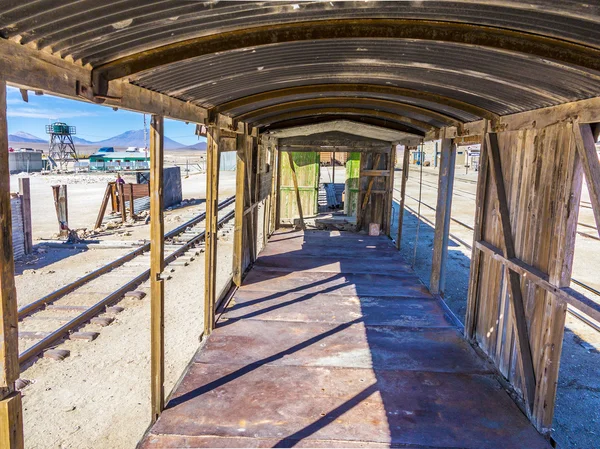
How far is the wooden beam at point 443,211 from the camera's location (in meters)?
7.42

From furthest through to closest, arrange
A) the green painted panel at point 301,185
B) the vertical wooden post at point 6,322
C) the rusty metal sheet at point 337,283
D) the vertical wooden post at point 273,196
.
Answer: the green painted panel at point 301,185, the vertical wooden post at point 273,196, the rusty metal sheet at point 337,283, the vertical wooden post at point 6,322

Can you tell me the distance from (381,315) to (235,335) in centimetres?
228

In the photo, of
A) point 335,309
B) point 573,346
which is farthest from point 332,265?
point 573,346

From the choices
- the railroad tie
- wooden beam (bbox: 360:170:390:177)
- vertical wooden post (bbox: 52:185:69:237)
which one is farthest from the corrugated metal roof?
vertical wooden post (bbox: 52:185:69:237)

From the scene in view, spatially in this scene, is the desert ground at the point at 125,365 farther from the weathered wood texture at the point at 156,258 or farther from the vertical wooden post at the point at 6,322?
the vertical wooden post at the point at 6,322

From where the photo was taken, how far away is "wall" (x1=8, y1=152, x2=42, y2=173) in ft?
155

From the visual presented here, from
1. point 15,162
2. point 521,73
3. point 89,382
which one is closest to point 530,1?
point 521,73

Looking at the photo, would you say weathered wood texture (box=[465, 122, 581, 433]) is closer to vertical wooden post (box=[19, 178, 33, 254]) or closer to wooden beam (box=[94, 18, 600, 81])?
wooden beam (box=[94, 18, 600, 81])

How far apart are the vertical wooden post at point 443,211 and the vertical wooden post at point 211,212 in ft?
12.2

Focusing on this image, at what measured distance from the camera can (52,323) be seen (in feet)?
25.3

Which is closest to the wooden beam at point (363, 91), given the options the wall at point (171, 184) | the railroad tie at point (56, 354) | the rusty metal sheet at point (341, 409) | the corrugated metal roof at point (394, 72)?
the corrugated metal roof at point (394, 72)

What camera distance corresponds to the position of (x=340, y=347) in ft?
19.1

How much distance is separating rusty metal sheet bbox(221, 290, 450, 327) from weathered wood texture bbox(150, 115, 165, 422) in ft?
7.19

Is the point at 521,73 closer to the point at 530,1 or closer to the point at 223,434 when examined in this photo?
the point at 530,1
